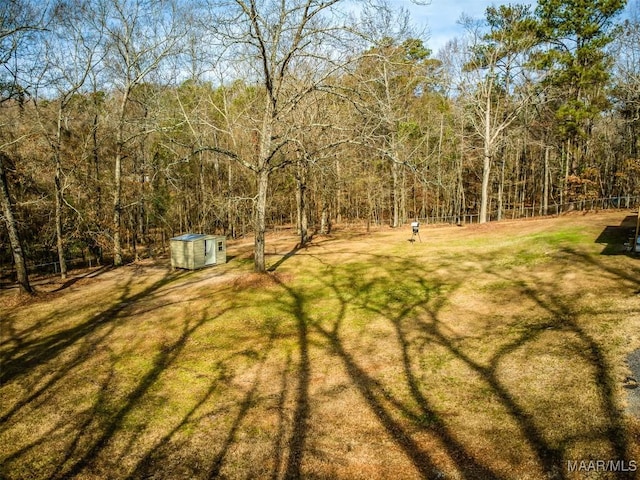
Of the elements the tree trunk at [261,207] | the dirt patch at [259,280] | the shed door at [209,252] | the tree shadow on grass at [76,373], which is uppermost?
the tree trunk at [261,207]

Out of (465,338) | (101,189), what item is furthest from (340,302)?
(101,189)

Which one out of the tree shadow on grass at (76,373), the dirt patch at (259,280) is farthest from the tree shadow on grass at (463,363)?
the tree shadow on grass at (76,373)

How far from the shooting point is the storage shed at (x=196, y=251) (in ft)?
60.6

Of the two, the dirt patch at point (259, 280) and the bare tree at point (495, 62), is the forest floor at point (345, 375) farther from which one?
the bare tree at point (495, 62)

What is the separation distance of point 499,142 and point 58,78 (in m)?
24.9

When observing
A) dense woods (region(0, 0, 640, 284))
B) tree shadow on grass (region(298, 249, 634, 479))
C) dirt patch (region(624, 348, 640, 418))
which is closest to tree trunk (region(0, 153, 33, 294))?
dense woods (region(0, 0, 640, 284))

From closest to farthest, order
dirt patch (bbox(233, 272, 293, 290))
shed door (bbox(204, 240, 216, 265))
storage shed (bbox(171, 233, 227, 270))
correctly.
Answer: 1. dirt patch (bbox(233, 272, 293, 290))
2. storage shed (bbox(171, 233, 227, 270))
3. shed door (bbox(204, 240, 216, 265))

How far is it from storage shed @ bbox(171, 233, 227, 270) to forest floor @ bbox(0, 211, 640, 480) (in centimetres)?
402

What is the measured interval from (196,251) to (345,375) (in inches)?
500

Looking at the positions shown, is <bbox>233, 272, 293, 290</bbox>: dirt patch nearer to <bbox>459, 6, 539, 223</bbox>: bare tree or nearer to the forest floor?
the forest floor

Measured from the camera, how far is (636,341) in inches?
276

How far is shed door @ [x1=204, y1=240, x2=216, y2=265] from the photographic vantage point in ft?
62.7

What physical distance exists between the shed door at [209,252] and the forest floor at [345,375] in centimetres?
458

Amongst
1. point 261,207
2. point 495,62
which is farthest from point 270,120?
point 495,62
